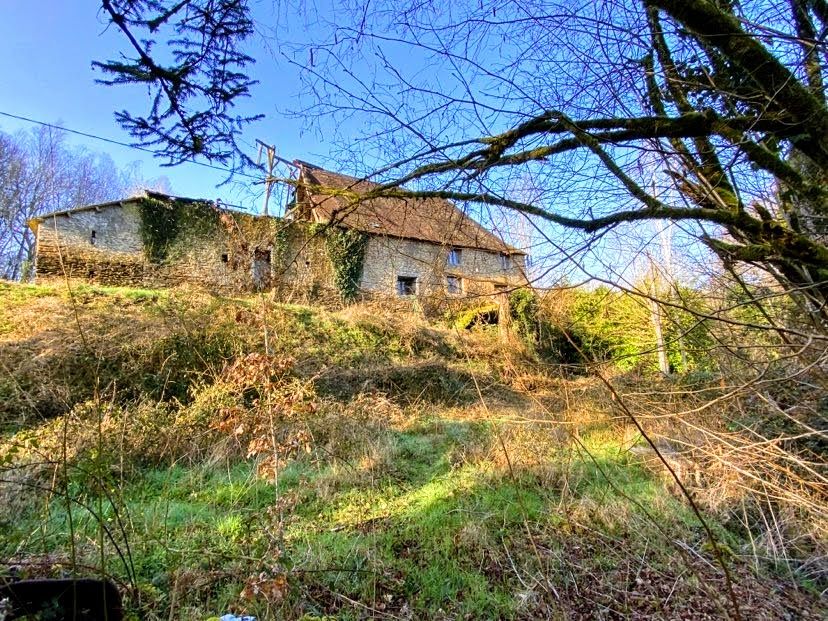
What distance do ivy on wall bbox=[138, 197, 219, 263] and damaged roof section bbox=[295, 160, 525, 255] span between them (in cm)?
1182

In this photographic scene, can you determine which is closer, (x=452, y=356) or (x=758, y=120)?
(x=758, y=120)

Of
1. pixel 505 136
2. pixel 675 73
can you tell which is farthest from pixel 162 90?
pixel 675 73

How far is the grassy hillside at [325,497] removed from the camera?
2.39 m

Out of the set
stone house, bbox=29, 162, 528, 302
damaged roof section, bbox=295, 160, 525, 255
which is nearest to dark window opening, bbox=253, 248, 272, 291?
stone house, bbox=29, 162, 528, 302

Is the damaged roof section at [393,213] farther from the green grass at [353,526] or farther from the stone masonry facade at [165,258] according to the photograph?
the stone masonry facade at [165,258]

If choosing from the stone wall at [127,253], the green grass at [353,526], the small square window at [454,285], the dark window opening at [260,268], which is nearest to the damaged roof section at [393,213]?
the small square window at [454,285]

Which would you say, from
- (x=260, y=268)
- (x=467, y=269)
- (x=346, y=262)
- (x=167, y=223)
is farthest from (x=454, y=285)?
(x=167, y=223)

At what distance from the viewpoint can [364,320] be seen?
39.5ft

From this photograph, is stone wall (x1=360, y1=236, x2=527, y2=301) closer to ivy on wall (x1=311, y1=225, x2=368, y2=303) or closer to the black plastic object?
the black plastic object

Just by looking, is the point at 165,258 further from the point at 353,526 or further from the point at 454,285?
the point at 454,285

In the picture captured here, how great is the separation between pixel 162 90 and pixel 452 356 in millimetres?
10519

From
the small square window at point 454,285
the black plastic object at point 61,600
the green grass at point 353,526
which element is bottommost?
the green grass at point 353,526

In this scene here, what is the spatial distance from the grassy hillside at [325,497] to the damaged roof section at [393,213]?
2.50 feet

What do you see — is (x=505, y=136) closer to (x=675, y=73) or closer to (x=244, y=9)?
(x=675, y=73)
